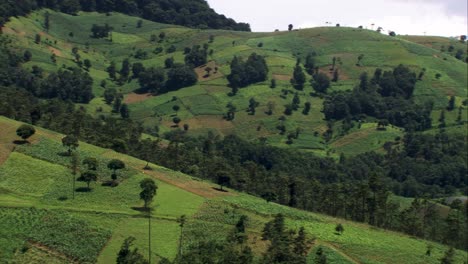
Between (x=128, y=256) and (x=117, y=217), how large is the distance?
70.7ft

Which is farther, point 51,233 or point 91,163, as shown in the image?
point 91,163

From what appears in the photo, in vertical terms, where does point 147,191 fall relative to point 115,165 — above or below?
below

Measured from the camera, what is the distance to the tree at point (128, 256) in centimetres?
9962

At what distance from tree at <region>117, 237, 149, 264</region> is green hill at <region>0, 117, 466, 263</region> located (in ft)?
21.5

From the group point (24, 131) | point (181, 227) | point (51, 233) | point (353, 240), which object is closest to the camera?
point (51, 233)

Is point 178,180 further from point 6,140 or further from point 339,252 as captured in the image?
point 339,252

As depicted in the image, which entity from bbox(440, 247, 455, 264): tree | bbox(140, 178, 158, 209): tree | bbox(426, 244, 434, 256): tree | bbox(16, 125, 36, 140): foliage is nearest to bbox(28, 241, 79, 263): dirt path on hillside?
bbox(140, 178, 158, 209): tree

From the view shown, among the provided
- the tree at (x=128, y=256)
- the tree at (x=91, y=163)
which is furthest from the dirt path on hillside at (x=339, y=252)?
the tree at (x=91, y=163)

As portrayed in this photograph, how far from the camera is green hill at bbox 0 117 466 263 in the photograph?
11062cm

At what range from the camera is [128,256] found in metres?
102

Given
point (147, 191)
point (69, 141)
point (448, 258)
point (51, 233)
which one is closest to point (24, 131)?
point (69, 141)

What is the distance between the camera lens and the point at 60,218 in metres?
117

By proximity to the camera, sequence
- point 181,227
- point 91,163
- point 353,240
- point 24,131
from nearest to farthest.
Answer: point 181,227, point 353,240, point 91,163, point 24,131

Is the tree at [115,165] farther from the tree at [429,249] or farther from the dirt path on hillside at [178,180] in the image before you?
the tree at [429,249]
